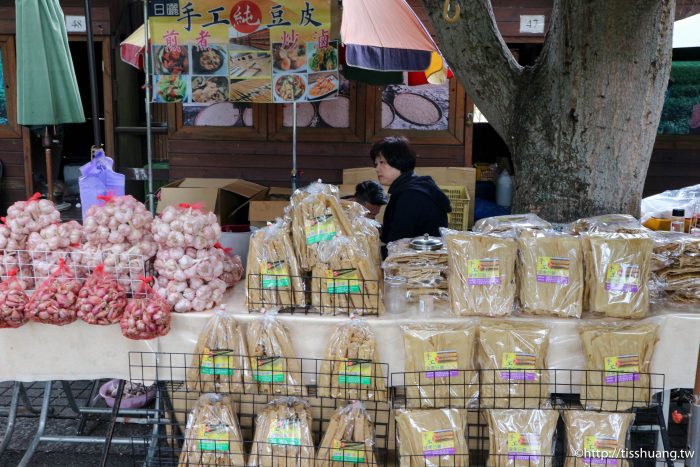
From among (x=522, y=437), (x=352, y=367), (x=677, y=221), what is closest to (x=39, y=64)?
A: (x=352, y=367)

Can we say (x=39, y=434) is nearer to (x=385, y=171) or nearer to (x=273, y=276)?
(x=273, y=276)

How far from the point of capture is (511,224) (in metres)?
3.43

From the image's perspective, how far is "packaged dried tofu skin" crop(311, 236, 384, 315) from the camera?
3.22 meters

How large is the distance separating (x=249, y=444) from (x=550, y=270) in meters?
1.63

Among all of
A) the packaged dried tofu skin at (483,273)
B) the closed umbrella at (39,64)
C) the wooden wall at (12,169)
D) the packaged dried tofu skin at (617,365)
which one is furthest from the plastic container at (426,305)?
the wooden wall at (12,169)

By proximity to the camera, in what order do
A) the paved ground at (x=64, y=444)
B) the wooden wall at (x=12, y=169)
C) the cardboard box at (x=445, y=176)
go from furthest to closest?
the wooden wall at (x=12, y=169) → the cardboard box at (x=445, y=176) → the paved ground at (x=64, y=444)

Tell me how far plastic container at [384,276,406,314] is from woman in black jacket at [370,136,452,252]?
1.06m

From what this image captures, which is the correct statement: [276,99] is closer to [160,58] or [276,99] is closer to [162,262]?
[160,58]

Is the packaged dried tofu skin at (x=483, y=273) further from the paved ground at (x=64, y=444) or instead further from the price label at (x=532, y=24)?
the price label at (x=532, y=24)

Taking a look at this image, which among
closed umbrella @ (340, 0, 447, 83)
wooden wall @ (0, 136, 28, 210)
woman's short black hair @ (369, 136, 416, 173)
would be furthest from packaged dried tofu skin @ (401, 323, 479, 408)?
wooden wall @ (0, 136, 28, 210)

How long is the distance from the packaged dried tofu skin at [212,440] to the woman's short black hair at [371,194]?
2824 millimetres

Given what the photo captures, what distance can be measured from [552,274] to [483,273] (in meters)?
0.31

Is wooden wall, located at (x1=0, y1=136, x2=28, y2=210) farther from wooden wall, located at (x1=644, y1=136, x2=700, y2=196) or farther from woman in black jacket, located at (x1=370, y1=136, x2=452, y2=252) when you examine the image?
wooden wall, located at (x1=644, y1=136, x2=700, y2=196)

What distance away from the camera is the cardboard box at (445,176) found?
743 cm
